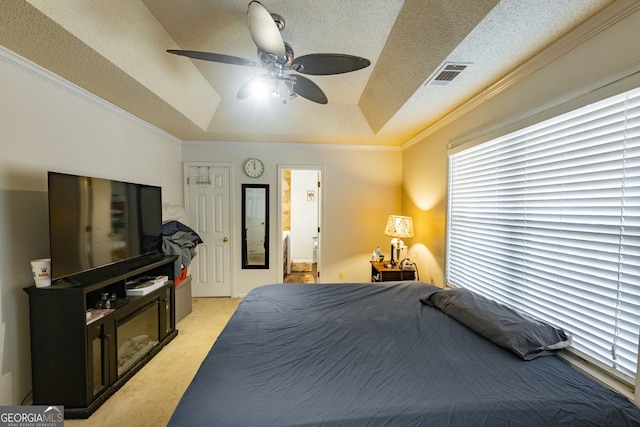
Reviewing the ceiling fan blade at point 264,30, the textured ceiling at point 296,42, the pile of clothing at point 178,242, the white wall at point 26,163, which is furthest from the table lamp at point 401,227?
the white wall at point 26,163

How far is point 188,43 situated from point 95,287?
1.99 m

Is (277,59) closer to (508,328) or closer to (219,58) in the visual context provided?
(219,58)

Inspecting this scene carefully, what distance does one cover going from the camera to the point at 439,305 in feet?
5.90

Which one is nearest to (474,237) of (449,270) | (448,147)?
(449,270)

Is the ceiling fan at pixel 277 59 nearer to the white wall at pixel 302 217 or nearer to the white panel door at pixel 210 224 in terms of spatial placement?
the white panel door at pixel 210 224

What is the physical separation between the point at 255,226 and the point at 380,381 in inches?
122

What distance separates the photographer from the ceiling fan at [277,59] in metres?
1.23

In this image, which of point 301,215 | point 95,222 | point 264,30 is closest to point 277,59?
point 264,30

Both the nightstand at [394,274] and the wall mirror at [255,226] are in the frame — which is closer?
the nightstand at [394,274]

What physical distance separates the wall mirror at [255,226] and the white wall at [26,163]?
1.86 metres

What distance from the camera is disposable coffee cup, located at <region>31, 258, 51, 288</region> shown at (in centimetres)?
157

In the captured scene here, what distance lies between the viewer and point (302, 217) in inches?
243

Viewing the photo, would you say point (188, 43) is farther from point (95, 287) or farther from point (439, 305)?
point (439, 305)

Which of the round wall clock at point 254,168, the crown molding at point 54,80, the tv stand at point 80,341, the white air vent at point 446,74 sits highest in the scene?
the white air vent at point 446,74
